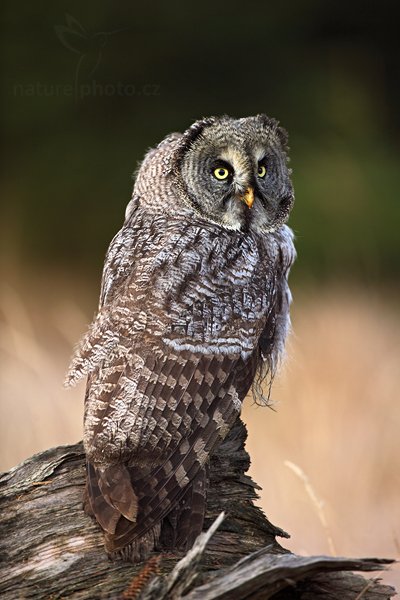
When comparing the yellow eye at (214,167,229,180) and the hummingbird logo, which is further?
the hummingbird logo

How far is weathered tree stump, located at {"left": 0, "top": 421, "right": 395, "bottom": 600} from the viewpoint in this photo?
9.09 feet

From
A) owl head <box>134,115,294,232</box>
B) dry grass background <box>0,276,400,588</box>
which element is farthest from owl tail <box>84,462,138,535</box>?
dry grass background <box>0,276,400,588</box>

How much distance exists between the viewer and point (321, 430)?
6473mm

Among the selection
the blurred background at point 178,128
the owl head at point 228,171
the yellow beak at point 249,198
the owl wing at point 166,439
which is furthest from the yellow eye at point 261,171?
the blurred background at point 178,128

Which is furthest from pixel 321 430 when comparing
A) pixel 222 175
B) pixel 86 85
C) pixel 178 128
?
pixel 86 85

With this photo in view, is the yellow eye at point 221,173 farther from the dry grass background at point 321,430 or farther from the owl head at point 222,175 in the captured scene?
the dry grass background at point 321,430

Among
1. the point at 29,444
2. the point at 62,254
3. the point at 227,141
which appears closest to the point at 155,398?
the point at 227,141

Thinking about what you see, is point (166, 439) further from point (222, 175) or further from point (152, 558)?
point (222, 175)

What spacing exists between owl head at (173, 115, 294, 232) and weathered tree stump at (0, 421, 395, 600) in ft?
3.07

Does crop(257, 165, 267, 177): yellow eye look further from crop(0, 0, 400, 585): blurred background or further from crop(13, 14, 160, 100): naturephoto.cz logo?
crop(13, 14, 160, 100): naturephoto.cz logo

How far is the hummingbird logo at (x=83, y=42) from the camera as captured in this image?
11.6 metres

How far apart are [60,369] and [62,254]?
3.62m

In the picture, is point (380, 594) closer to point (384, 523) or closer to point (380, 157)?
point (384, 523)

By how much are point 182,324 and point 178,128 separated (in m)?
9.97
